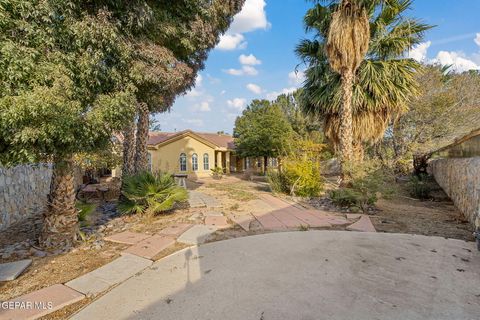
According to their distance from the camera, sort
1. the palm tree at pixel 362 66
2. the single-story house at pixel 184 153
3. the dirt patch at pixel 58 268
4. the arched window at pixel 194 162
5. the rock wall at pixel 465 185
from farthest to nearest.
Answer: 1. the arched window at pixel 194 162
2. the single-story house at pixel 184 153
3. the palm tree at pixel 362 66
4. the rock wall at pixel 465 185
5. the dirt patch at pixel 58 268

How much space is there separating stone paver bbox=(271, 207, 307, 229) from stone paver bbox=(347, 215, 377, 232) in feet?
3.59

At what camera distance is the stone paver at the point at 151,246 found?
4367 mm

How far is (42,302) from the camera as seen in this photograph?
9.48ft

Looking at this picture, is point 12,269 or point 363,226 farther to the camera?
point 363,226

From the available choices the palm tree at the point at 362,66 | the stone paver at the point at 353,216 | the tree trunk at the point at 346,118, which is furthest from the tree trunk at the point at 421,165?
the stone paver at the point at 353,216

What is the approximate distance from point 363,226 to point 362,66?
294 inches

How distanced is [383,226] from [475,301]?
3.27 meters

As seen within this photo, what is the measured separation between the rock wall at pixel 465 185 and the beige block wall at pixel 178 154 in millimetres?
17215

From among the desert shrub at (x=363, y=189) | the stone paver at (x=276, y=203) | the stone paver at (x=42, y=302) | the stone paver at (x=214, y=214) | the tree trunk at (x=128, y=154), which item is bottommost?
the stone paver at (x=42, y=302)

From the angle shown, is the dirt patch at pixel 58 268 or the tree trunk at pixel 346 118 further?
the tree trunk at pixel 346 118

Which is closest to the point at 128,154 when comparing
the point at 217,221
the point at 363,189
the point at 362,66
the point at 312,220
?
the point at 217,221

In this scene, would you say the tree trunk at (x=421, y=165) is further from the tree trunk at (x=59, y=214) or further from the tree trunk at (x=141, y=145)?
the tree trunk at (x=59, y=214)

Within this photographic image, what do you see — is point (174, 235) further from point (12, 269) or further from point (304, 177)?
point (304, 177)

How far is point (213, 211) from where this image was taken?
7.47m
